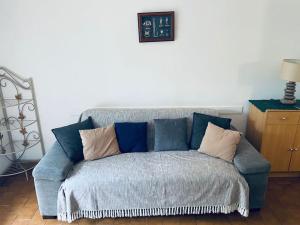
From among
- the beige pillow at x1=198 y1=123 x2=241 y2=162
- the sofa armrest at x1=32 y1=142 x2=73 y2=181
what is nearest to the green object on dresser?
the beige pillow at x1=198 y1=123 x2=241 y2=162

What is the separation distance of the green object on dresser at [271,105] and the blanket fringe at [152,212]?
1.13 m

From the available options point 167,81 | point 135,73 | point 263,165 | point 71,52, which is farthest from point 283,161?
point 71,52

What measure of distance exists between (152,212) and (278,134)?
159 centimetres

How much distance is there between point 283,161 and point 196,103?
117cm

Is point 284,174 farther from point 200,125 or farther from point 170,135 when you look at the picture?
point 170,135

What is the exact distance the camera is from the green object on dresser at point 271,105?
2.89 meters

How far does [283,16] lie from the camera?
2.93m

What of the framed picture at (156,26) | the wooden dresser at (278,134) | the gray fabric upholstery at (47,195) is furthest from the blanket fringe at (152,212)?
the framed picture at (156,26)

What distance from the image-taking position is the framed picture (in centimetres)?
289

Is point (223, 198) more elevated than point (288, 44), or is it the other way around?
point (288, 44)

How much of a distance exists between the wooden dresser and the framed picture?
4.23 feet

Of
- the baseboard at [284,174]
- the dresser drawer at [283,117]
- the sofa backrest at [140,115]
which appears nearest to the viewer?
the dresser drawer at [283,117]

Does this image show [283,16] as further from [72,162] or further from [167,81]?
[72,162]

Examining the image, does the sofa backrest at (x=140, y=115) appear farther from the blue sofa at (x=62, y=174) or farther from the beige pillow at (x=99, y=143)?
the blue sofa at (x=62, y=174)
